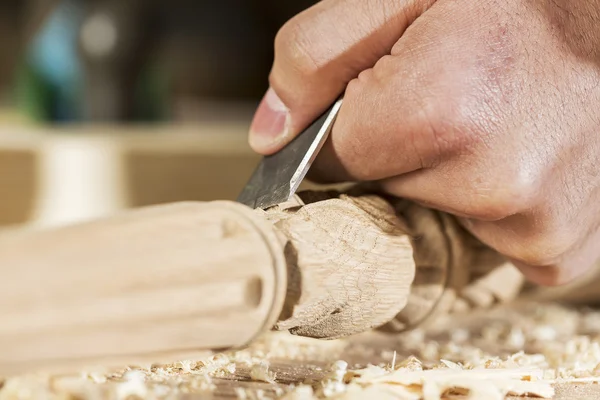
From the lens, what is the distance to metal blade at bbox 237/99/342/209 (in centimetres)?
70

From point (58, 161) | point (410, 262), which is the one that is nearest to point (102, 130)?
point (58, 161)

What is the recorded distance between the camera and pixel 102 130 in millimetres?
2080

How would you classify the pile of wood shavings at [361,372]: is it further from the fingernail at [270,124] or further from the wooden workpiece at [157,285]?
the fingernail at [270,124]

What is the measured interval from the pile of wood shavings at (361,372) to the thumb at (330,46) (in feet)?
0.84

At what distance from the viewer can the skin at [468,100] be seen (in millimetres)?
662

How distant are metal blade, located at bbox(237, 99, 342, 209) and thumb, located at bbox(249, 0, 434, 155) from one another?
0.02 metres

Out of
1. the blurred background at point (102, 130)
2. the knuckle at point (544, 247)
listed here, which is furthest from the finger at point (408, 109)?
the blurred background at point (102, 130)


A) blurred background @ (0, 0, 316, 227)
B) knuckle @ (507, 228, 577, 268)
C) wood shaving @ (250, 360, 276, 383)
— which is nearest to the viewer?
wood shaving @ (250, 360, 276, 383)

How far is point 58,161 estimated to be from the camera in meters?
1.83

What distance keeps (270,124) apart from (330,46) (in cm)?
12

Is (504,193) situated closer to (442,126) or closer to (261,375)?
(442,126)

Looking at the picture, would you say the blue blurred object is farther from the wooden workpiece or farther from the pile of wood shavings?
the wooden workpiece

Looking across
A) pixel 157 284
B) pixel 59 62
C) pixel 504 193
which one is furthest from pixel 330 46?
pixel 59 62

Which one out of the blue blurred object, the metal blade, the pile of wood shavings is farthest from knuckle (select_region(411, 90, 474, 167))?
the blue blurred object
